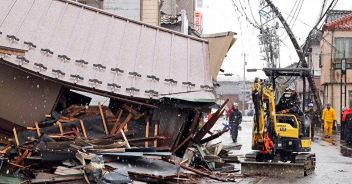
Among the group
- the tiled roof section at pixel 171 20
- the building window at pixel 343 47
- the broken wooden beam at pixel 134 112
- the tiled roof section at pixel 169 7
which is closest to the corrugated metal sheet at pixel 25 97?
the broken wooden beam at pixel 134 112

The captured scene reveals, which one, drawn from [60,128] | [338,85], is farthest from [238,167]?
[338,85]

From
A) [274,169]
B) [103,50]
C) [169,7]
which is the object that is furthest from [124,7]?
[169,7]

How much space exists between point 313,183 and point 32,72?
275 inches

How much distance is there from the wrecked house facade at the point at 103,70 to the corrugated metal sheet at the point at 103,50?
0.03m

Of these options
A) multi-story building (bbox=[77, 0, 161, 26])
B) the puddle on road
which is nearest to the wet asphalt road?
the puddle on road

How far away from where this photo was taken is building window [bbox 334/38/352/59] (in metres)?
45.6

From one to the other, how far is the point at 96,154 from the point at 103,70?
3.22 m

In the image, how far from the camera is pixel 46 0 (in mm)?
16328

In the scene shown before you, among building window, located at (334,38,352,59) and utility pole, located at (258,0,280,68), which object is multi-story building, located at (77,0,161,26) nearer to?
utility pole, located at (258,0,280,68)

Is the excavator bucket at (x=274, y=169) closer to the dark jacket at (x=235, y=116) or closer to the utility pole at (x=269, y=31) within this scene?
the dark jacket at (x=235, y=116)

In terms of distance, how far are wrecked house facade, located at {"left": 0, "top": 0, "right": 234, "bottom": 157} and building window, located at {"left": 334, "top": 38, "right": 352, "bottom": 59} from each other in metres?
31.0

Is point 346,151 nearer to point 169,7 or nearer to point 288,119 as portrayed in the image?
point 288,119

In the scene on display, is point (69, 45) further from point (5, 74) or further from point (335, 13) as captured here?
point (335, 13)

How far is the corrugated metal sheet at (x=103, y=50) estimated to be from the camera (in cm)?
1472
